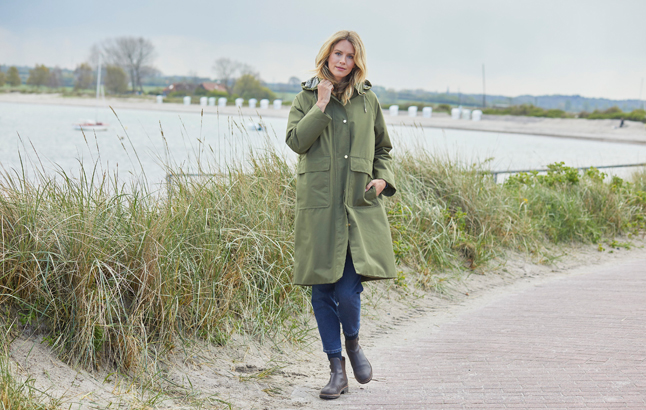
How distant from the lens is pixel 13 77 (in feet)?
306

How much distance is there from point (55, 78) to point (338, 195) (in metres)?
102

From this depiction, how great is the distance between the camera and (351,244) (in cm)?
319

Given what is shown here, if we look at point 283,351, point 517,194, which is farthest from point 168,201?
point 517,194

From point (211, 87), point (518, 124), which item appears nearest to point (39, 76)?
point (211, 87)

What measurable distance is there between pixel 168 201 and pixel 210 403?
5.84 feet

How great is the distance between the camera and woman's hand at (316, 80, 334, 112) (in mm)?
3207

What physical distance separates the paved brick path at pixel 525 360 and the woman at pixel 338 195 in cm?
47

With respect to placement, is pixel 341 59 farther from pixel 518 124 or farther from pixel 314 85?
pixel 518 124

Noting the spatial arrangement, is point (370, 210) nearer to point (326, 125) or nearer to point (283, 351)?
point (326, 125)

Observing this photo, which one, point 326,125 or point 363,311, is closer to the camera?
point 326,125

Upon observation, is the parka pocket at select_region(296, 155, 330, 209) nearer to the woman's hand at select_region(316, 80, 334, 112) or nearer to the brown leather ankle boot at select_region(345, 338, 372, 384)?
the woman's hand at select_region(316, 80, 334, 112)

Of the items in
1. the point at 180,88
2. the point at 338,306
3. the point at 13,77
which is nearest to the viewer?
the point at 338,306

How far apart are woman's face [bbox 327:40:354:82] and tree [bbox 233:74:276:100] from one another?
88717 millimetres

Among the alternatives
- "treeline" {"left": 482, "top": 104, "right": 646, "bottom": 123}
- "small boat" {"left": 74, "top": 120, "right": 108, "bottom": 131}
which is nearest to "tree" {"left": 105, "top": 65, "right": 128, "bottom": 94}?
"small boat" {"left": 74, "top": 120, "right": 108, "bottom": 131}
